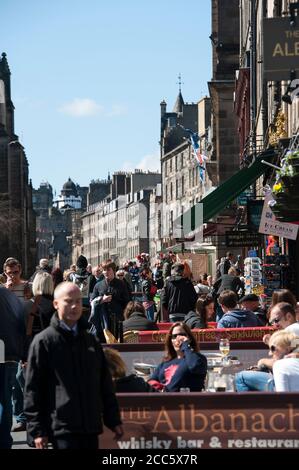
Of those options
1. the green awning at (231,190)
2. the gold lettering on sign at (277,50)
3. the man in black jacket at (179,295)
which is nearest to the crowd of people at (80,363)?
the gold lettering on sign at (277,50)

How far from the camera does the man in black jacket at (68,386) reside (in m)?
7.89

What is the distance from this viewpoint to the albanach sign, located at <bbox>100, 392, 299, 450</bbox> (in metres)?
8.71

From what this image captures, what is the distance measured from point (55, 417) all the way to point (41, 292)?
527 centimetres

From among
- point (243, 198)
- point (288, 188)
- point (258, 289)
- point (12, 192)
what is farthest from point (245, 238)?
point (12, 192)

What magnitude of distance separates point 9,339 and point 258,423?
369 cm

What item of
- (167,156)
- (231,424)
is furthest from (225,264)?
(167,156)

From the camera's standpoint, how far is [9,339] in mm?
11805

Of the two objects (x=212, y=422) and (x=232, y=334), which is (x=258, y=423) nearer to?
(x=212, y=422)

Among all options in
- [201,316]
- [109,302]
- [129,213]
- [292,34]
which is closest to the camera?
[292,34]

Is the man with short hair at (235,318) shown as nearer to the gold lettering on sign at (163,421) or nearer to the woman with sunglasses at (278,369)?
the woman with sunglasses at (278,369)

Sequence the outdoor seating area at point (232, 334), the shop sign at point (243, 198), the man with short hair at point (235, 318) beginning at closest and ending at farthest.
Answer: the outdoor seating area at point (232, 334), the man with short hair at point (235, 318), the shop sign at point (243, 198)

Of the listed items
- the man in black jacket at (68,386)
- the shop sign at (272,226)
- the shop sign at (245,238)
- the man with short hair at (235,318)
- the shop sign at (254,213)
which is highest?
the shop sign at (254,213)

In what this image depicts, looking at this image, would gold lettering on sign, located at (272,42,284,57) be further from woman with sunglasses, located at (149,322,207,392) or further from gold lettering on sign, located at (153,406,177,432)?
gold lettering on sign, located at (153,406,177,432)

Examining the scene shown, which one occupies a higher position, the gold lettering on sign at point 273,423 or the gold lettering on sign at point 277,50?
the gold lettering on sign at point 277,50
